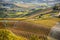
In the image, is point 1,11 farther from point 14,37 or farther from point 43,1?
point 43,1

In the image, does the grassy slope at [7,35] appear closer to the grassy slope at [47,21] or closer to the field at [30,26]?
the field at [30,26]

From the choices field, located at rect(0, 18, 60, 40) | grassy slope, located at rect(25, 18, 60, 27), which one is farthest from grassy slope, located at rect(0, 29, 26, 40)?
grassy slope, located at rect(25, 18, 60, 27)

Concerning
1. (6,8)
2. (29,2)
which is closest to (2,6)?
(6,8)

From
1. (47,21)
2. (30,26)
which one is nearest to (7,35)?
(30,26)

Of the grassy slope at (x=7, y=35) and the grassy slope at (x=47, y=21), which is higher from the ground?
the grassy slope at (x=47, y=21)

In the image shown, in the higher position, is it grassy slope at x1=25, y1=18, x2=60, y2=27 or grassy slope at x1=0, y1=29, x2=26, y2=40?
grassy slope at x1=25, y1=18, x2=60, y2=27

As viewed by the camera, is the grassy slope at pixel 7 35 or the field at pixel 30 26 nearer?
the grassy slope at pixel 7 35

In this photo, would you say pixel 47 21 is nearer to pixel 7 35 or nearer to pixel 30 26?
pixel 30 26

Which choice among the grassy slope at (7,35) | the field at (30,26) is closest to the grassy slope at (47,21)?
the field at (30,26)

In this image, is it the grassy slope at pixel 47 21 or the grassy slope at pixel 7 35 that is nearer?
the grassy slope at pixel 7 35

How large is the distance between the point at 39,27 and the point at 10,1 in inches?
41.4

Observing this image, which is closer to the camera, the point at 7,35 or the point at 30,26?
the point at 7,35

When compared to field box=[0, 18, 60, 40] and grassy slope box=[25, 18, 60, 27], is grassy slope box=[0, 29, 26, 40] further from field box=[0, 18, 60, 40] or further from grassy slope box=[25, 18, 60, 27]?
grassy slope box=[25, 18, 60, 27]

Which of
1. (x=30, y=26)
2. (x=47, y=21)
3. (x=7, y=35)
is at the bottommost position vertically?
(x=7, y=35)
